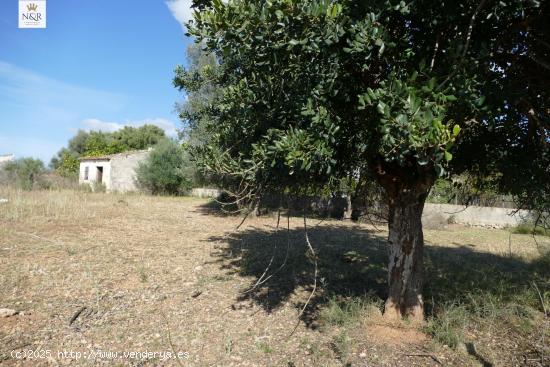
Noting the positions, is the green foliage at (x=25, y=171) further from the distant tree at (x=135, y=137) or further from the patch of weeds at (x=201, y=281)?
the patch of weeds at (x=201, y=281)

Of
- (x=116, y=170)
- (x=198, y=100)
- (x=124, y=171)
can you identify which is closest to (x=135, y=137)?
(x=124, y=171)

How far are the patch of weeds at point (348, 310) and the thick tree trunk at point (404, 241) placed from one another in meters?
0.27

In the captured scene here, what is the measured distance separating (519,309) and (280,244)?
6.04 m

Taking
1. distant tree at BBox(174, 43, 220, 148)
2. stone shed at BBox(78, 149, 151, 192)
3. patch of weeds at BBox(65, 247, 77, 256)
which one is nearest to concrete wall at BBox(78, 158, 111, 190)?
stone shed at BBox(78, 149, 151, 192)

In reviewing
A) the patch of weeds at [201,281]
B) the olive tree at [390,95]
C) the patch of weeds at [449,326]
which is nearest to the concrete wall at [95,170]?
the patch of weeds at [201,281]

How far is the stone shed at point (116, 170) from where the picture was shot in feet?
100

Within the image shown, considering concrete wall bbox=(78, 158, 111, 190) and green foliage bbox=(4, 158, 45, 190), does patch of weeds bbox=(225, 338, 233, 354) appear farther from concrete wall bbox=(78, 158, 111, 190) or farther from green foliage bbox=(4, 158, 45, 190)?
concrete wall bbox=(78, 158, 111, 190)

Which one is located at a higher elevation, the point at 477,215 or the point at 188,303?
the point at 477,215

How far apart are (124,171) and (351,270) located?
28.1 m

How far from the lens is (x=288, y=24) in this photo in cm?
313

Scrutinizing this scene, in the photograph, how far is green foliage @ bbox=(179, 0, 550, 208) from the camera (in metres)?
2.88

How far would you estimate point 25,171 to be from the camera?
2517 centimetres

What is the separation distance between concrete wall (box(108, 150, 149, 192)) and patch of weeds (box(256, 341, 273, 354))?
2823 centimetres

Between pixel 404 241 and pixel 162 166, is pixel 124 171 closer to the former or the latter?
pixel 162 166
